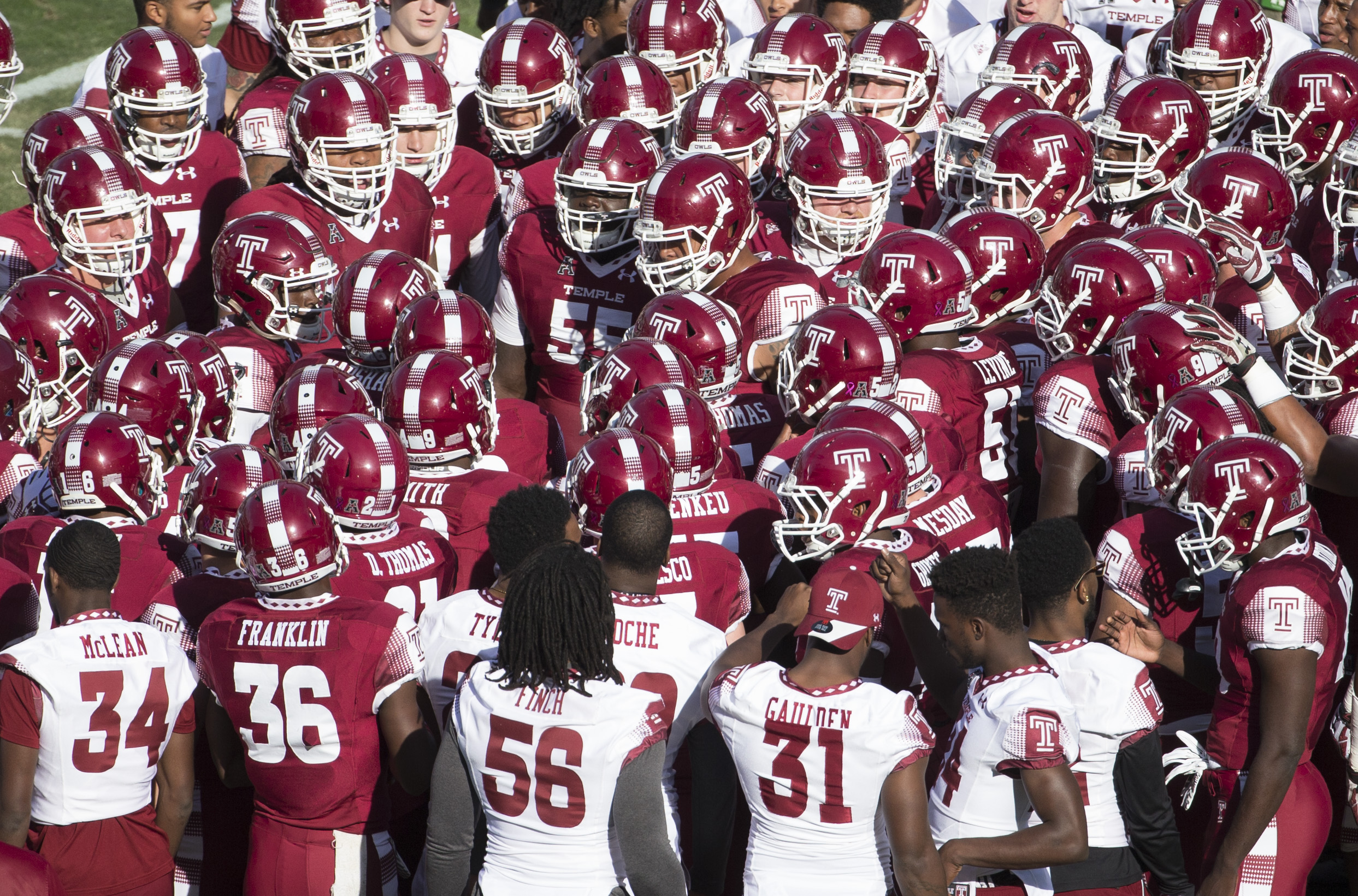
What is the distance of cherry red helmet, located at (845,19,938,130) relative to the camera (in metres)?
7.44

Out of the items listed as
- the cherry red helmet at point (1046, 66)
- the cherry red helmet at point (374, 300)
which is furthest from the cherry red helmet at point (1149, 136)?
the cherry red helmet at point (374, 300)

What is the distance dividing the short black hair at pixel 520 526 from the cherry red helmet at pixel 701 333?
1.09 m

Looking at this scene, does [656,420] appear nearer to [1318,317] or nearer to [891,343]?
[891,343]

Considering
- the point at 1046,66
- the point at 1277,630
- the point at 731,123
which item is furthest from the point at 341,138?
the point at 1277,630

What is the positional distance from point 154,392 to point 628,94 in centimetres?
296

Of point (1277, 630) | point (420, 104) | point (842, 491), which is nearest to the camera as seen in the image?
point (1277, 630)

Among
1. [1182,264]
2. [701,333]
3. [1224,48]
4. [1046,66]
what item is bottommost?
[701,333]

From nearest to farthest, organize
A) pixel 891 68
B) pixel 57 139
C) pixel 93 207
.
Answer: pixel 93 207
pixel 57 139
pixel 891 68

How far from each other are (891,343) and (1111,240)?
1.02m

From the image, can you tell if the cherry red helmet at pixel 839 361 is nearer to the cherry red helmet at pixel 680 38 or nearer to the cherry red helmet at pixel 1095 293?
the cherry red helmet at pixel 1095 293

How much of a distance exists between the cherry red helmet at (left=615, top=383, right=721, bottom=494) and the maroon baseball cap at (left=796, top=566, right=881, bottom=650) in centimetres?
101

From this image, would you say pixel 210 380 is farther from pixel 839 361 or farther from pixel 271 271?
pixel 839 361

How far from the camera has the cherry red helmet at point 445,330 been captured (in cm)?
541

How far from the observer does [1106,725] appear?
3756 millimetres
